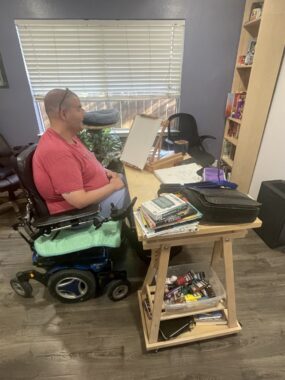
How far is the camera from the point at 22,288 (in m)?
1.48

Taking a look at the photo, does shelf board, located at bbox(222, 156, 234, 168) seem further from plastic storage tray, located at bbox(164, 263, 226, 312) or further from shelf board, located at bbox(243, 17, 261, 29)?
plastic storage tray, located at bbox(164, 263, 226, 312)

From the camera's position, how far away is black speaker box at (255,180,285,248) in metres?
1.84

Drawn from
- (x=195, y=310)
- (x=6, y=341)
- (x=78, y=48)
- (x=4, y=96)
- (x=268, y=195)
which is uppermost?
(x=78, y=48)

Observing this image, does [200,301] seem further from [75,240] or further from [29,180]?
[29,180]

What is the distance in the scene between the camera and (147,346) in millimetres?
1170

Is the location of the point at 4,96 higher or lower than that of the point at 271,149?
higher

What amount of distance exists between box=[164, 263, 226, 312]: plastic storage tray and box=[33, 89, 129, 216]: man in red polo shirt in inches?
26.2

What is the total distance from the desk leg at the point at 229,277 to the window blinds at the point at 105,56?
2.31 metres

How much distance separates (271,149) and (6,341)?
2.63 meters

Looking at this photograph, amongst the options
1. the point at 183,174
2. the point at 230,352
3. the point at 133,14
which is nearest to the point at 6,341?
the point at 230,352

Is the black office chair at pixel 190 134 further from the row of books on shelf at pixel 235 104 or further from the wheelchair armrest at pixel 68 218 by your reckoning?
the wheelchair armrest at pixel 68 218

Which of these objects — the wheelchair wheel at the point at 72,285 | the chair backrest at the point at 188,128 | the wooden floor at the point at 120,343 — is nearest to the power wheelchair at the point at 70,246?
the wheelchair wheel at the point at 72,285

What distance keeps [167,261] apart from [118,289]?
0.64 meters

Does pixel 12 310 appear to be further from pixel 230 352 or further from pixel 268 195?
pixel 268 195
